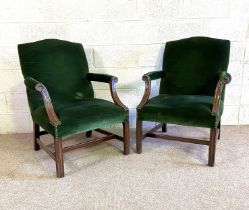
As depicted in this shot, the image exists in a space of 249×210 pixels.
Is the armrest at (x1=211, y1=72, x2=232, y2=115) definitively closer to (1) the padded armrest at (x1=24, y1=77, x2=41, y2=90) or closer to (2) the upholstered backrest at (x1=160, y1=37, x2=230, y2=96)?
(2) the upholstered backrest at (x1=160, y1=37, x2=230, y2=96)

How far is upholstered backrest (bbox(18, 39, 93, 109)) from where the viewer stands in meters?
2.16

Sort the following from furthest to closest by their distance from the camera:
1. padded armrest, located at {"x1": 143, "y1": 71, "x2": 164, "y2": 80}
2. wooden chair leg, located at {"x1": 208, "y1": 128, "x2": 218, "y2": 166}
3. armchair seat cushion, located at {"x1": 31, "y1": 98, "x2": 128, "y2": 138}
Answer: padded armrest, located at {"x1": 143, "y1": 71, "x2": 164, "y2": 80} < wooden chair leg, located at {"x1": 208, "y1": 128, "x2": 218, "y2": 166} < armchair seat cushion, located at {"x1": 31, "y1": 98, "x2": 128, "y2": 138}

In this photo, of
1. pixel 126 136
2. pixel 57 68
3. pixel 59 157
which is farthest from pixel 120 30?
pixel 59 157

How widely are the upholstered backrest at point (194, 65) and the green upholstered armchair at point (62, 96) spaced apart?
1.88 ft

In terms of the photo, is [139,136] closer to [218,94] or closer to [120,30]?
[218,94]

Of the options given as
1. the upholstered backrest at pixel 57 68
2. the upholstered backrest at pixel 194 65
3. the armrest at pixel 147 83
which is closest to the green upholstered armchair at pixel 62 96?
the upholstered backrest at pixel 57 68

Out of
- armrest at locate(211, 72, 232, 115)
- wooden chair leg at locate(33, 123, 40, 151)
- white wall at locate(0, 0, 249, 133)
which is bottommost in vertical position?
wooden chair leg at locate(33, 123, 40, 151)

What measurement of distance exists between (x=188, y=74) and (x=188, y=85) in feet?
0.32

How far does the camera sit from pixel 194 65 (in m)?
2.38

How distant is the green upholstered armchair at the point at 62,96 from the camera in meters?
1.83

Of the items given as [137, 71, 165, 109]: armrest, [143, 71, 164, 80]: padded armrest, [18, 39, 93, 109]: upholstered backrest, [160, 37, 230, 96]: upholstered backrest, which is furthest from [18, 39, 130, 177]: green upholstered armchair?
[160, 37, 230, 96]: upholstered backrest

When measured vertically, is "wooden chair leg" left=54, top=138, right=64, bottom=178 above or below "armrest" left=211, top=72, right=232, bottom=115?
below

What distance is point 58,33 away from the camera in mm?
2502

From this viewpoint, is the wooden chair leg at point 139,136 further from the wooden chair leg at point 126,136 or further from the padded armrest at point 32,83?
the padded armrest at point 32,83
